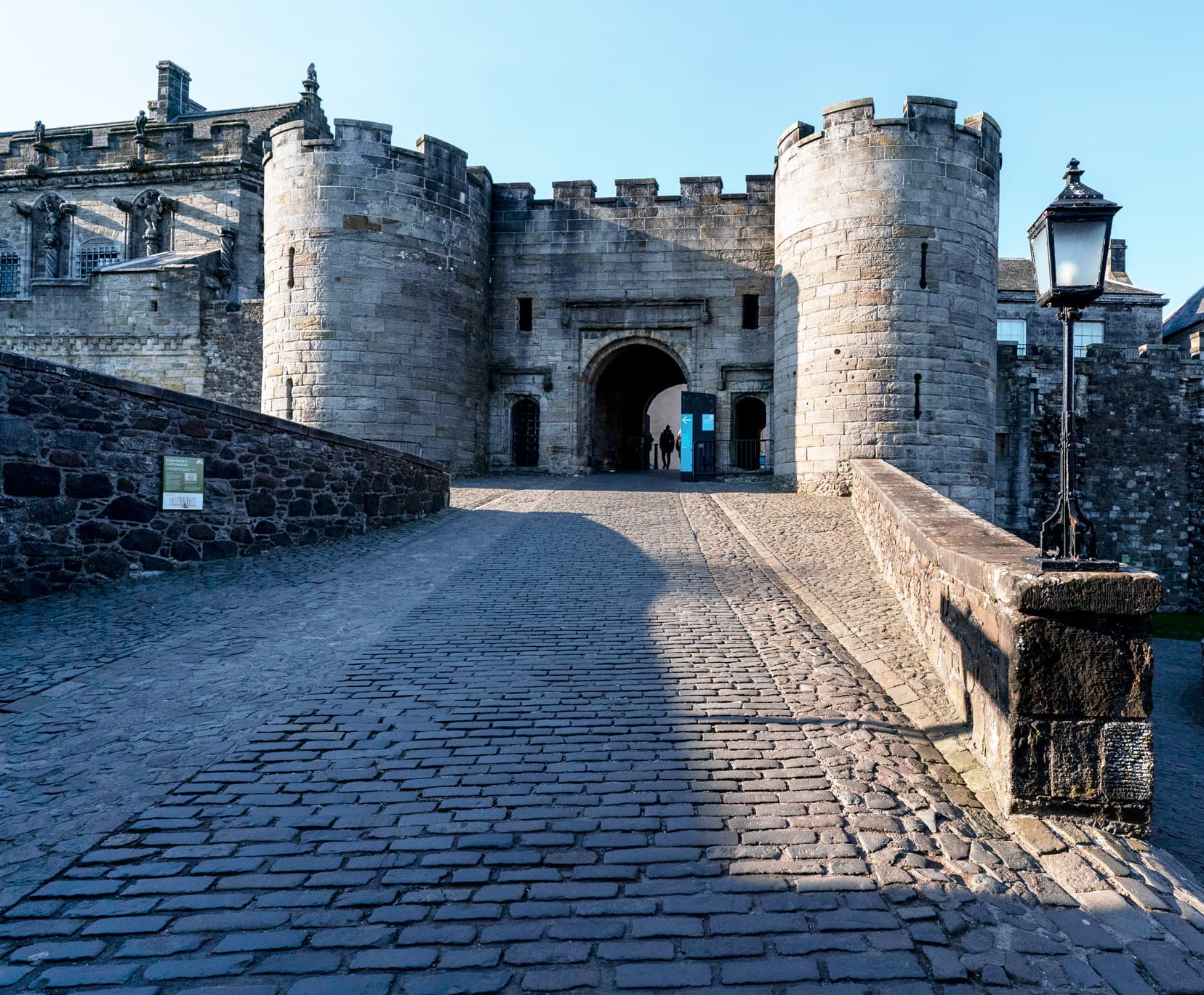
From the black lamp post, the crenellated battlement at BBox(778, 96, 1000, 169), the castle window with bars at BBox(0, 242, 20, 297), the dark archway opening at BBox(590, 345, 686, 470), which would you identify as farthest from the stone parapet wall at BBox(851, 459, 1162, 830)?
the castle window with bars at BBox(0, 242, 20, 297)

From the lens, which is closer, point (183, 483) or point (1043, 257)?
point (1043, 257)

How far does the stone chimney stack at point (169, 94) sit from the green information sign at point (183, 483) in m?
33.9

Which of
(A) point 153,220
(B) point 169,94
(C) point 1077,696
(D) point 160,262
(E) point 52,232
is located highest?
(B) point 169,94

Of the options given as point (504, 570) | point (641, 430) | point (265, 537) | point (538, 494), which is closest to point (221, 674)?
point (504, 570)

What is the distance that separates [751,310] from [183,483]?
14438 mm

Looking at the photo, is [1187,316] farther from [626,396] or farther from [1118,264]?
[626,396]

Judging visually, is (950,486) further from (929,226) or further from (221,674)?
(221,674)

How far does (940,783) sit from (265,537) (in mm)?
8223

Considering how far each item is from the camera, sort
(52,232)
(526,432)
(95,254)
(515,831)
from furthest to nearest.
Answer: (95,254) → (52,232) → (526,432) → (515,831)

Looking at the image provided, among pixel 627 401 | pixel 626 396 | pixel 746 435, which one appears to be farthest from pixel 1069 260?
pixel 627 401

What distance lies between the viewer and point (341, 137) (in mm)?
16391

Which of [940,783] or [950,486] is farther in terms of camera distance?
[950,486]

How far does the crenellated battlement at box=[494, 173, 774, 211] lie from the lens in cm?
1895

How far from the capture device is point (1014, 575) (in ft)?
11.9
